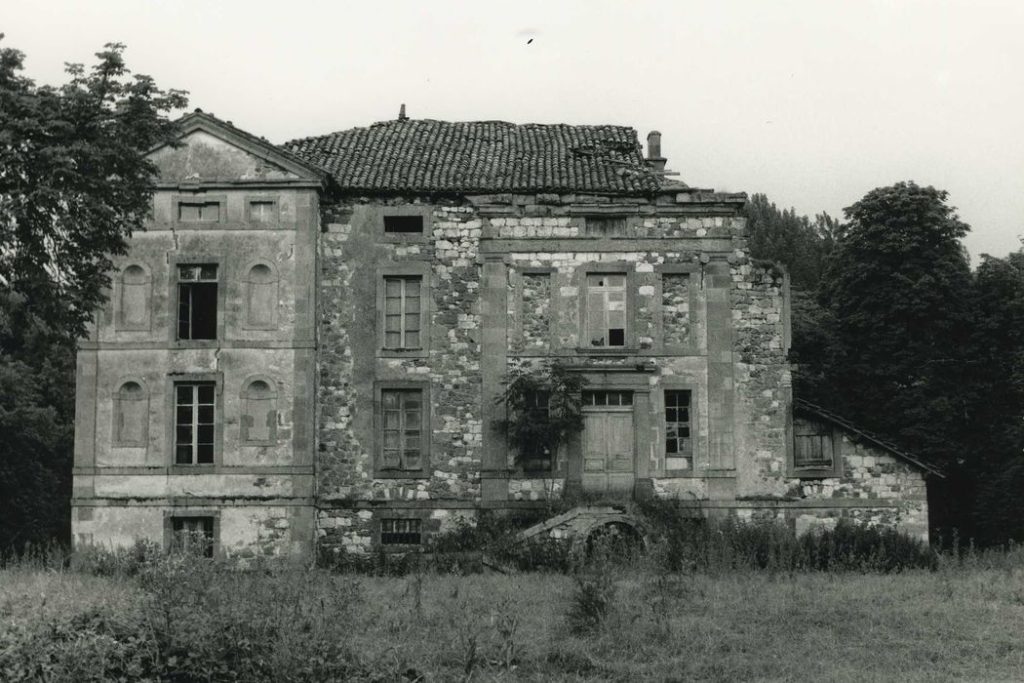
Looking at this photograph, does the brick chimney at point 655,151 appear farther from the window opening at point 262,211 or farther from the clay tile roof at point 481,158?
the window opening at point 262,211

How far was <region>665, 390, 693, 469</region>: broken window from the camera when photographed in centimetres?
3086

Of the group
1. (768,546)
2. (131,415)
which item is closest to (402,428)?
(131,415)

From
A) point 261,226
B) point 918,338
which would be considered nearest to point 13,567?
point 261,226

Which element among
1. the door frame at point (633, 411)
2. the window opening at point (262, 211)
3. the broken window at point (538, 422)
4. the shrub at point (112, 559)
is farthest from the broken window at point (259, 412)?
the door frame at point (633, 411)

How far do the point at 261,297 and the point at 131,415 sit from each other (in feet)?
12.1

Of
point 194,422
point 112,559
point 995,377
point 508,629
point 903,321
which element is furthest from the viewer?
point 903,321

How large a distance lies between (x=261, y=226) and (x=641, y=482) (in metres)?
9.83

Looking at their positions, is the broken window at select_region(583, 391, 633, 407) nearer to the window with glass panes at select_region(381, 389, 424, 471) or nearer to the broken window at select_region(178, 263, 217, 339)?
the window with glass panes at select_region(381, 389, 424, 471)

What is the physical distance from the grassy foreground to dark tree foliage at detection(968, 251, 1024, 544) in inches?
635

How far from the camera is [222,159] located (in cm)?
3084

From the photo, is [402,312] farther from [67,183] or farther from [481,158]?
[67,183]

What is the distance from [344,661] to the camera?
15.3m

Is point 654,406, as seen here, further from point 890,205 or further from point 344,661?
point 344,661

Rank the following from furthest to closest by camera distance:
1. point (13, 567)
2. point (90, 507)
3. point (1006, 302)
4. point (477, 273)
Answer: point (1006, 302) → point (477, 273) → point (90, 507) → point (13, 567)
